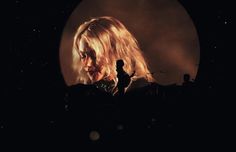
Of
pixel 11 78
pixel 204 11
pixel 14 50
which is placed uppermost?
pixel 204 11

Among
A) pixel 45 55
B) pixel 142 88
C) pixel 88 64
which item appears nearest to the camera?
pixel 142 88

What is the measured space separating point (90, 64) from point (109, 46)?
1.56ft

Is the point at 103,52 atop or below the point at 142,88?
atop

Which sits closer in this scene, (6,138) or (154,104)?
(6,138)

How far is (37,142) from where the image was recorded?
204 inches

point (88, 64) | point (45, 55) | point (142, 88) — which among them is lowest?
point (142, 88)

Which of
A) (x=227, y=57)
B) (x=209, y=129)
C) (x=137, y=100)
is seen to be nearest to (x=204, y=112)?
(x=209, y=129)

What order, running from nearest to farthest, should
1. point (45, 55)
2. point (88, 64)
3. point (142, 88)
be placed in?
1. point (142, 88)
2. point (45, 55)
3. point (88, 64)

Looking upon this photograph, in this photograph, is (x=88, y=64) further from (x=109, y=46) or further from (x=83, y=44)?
(x=109, y=46)

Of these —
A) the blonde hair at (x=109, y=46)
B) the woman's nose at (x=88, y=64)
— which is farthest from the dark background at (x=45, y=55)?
the woman's nose at (x=88, y=64)

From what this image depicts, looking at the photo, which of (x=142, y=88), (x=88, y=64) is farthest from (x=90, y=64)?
(x=142, y=88)

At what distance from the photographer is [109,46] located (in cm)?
749

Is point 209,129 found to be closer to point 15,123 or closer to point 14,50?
point 15,123

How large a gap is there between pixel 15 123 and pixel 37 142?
3.79 ft
